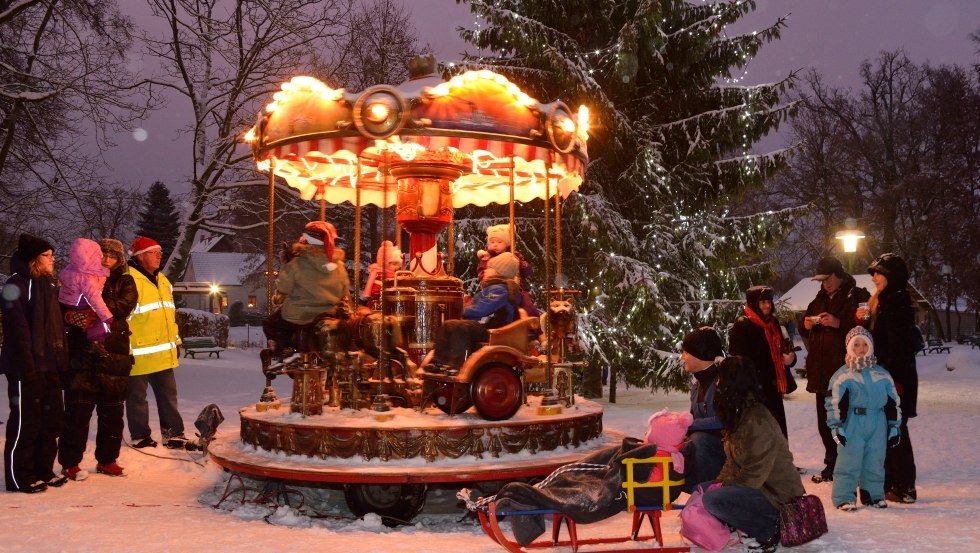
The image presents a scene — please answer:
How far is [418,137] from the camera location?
8.51m

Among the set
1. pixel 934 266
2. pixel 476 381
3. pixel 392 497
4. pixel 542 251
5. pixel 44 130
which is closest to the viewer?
pixel 392 497

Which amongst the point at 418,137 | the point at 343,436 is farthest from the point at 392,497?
the point at 418,137

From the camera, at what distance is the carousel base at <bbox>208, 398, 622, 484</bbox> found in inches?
286

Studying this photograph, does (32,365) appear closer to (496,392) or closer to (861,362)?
(496,392)

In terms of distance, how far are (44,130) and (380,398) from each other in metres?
16.8

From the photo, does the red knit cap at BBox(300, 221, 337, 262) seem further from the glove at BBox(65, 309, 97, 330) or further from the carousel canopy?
the glove at BBox(65, 309, 97, 330)

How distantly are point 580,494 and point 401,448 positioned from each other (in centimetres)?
234

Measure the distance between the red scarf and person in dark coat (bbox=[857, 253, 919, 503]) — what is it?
3.12 ft

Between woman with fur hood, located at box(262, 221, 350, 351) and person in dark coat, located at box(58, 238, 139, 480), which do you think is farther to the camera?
woman with fur hood, located at box(262, 221, 350, 351)

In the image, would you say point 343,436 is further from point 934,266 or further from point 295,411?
point 934,266

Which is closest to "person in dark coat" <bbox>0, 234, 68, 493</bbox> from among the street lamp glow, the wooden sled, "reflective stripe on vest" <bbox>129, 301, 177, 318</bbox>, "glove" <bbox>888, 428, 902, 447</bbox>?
"reflective stripe on vest" <bbox>129, 301, 177, 318</bbox>

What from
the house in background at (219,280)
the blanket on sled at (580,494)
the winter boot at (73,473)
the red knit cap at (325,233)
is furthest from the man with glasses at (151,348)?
the house in background at (219,280)

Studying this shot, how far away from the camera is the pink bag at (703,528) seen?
573 centimetres

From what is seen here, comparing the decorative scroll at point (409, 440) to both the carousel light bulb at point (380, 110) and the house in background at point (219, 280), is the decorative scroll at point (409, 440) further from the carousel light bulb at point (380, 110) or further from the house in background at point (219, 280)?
the house in background at point (219, 280)
